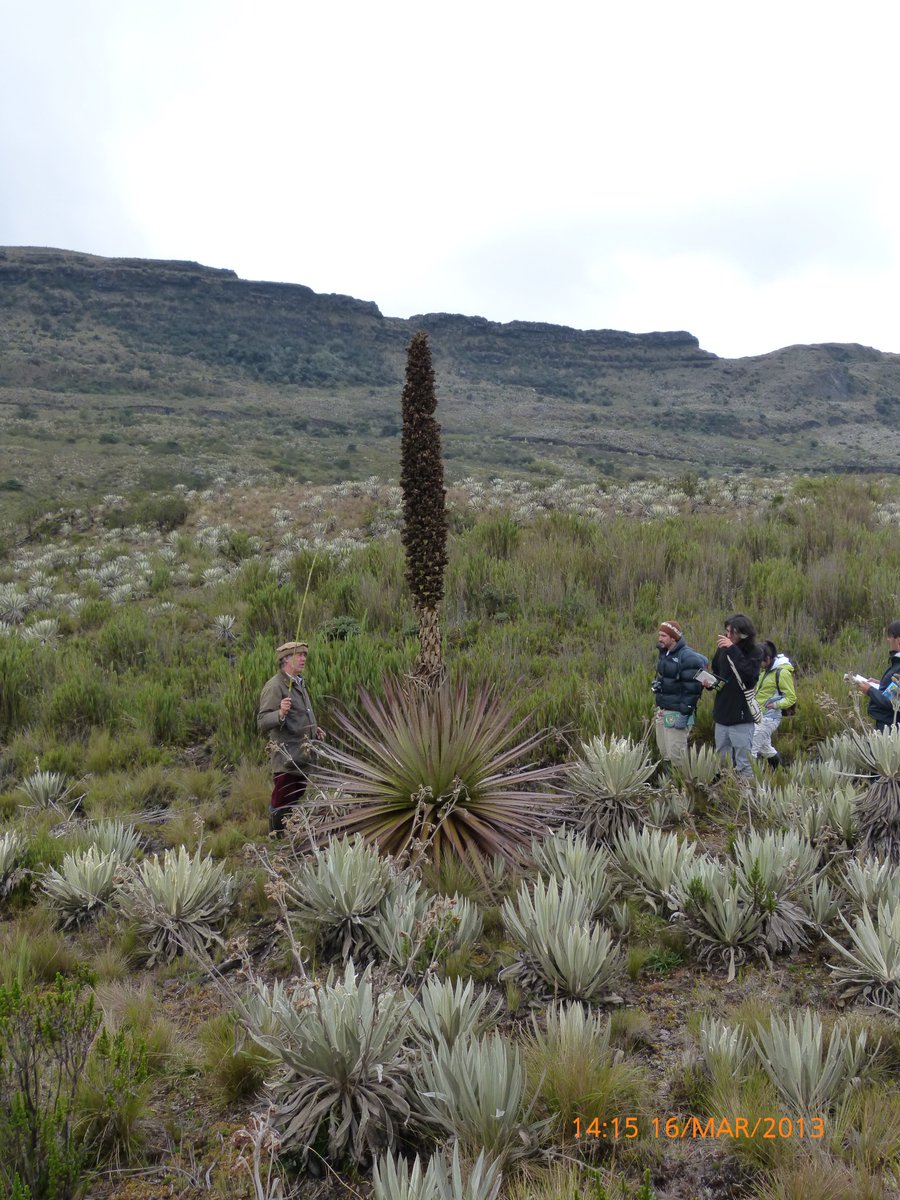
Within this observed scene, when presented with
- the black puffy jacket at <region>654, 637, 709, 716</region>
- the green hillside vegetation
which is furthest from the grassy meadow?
the green hillside vegetation

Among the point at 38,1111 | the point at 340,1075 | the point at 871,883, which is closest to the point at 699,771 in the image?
the point at 871,883

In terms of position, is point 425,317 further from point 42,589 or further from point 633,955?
point 633,955

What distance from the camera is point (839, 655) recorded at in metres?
7.00

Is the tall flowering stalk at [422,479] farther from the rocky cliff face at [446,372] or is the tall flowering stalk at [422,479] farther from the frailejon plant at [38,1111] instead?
the rocky cliff face at [446,372]

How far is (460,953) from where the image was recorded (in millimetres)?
3229

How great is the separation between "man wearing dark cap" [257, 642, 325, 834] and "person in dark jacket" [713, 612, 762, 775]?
2913mm

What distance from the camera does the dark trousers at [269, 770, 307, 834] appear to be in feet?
16.0

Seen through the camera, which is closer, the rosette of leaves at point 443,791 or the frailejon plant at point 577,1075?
the frailejon plant at point 577,1075

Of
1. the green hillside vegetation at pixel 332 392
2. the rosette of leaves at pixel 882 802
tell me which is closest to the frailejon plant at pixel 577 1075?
the rosette of leaves at pixel 882 802

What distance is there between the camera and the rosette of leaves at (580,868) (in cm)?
350

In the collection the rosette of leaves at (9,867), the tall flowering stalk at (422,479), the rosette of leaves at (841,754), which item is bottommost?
the rosette of leaves at (9,867)

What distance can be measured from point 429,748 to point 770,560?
6.90 m

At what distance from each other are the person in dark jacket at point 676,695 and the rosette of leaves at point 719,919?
6.23 feet
